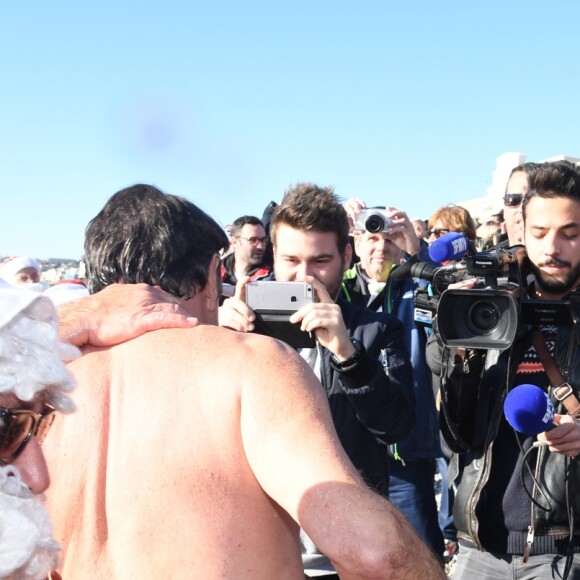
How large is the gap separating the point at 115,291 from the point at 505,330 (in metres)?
1.50

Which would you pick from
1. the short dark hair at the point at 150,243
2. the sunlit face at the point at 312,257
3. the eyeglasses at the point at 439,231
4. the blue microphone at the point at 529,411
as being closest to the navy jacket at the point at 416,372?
the sunlit face at the point at 312,257

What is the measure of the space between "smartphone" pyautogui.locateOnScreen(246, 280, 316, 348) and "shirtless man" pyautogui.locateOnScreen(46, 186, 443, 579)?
119 centimetres

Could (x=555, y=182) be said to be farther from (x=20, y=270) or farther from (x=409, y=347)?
(x=20, y=270)

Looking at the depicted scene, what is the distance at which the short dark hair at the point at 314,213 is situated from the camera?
3514 millimetres

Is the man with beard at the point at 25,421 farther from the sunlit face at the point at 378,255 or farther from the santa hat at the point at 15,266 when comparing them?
the santa hat at the point at 15,266

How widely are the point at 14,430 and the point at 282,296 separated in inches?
73.0

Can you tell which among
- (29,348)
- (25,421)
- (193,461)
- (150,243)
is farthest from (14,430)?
(150,243)

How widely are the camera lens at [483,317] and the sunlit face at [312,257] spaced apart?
76 cm

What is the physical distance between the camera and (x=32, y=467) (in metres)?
1.46

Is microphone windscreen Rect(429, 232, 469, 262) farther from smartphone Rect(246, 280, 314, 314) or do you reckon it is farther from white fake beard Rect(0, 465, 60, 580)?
white fake beard Rect(0, 465, 60, 580)

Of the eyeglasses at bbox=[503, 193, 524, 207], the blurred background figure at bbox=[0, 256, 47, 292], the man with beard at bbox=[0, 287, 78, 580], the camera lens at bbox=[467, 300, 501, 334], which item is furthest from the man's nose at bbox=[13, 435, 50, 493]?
the blurred background figure at bbox=[0, 256, 47, 292]

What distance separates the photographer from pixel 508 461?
9.61ft

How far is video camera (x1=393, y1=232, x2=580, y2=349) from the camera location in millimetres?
2830

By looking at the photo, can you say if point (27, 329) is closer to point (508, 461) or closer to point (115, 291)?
point (115, 291)
